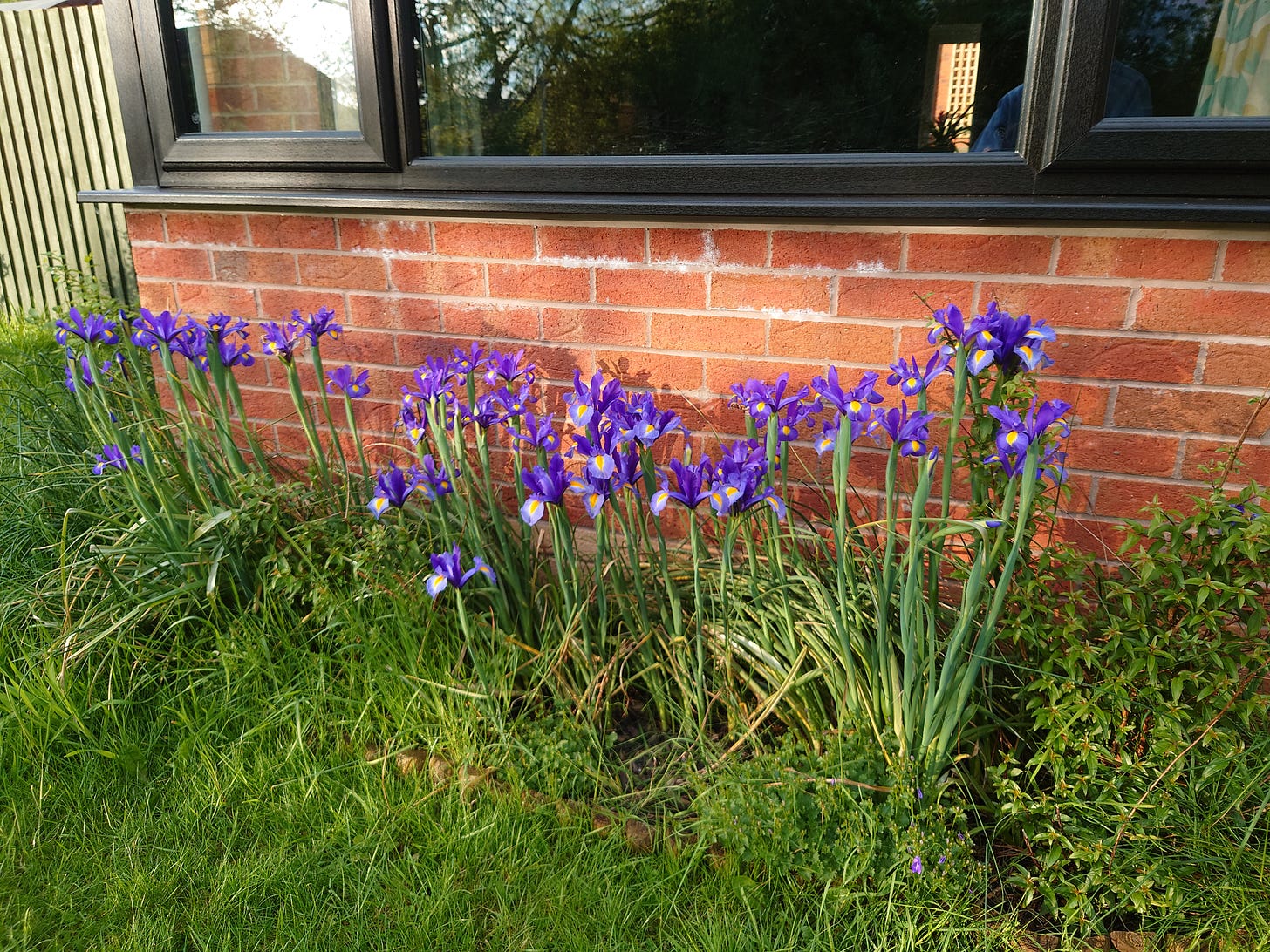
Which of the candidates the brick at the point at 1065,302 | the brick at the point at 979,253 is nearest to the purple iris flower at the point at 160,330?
the brick at the point at 979,253

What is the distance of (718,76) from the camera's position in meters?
2.29

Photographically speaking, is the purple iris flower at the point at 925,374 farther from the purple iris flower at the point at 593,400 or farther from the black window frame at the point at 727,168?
the purple iris flower at the point at 593,400

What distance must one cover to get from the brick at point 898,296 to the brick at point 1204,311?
1.22 ft

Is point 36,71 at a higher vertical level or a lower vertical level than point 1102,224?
higher

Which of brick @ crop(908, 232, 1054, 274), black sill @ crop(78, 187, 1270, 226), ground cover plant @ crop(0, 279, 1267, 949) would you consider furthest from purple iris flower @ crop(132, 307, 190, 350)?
brick @ crop(908, 232, 1054, 274)

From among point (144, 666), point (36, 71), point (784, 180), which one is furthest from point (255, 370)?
point (36, 71)

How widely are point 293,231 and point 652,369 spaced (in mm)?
1227

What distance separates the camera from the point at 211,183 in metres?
2.77

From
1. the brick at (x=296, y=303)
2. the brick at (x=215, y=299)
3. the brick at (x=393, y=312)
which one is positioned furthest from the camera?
the brick at (x=215, y=299)

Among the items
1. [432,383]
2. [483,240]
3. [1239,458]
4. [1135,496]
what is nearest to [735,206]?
[483,240]

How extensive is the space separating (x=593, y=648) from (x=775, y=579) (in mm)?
484

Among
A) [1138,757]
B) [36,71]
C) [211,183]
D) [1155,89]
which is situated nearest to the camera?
[1138,757]

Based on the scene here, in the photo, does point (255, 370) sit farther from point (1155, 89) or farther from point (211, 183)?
point (1155, 89)

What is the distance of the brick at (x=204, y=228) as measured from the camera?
279 centimetres
